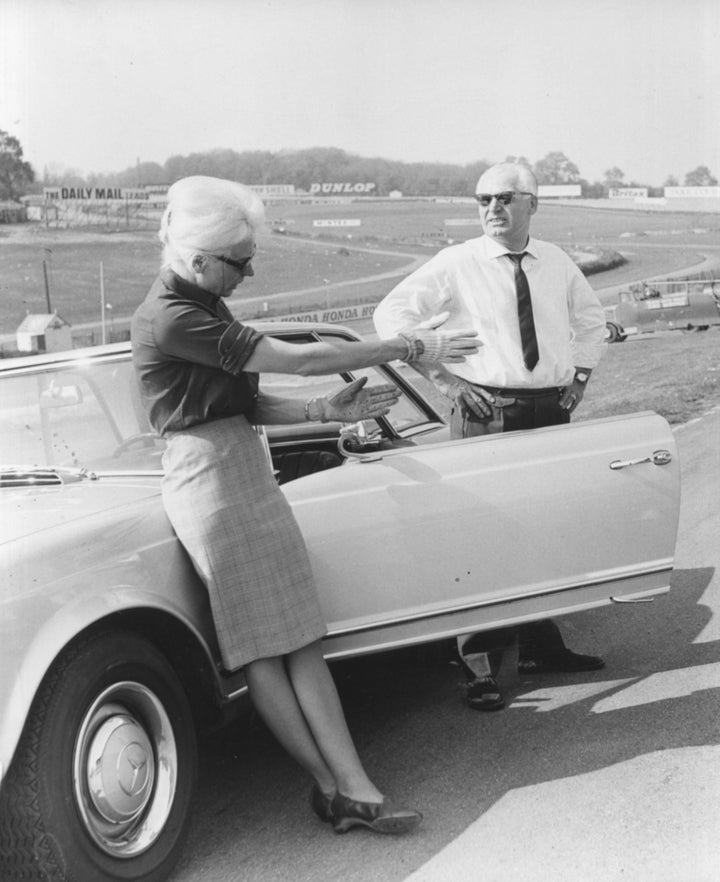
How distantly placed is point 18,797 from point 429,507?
162cm

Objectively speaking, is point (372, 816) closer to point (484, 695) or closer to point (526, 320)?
point (484, 695)

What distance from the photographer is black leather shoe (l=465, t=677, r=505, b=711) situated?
4.18m

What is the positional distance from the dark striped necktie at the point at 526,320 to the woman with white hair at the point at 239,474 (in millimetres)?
1077

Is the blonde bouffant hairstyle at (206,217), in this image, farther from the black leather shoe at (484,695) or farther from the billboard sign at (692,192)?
the billboard sign at (692,192)

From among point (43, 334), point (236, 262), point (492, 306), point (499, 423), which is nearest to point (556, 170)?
point (43, 334)


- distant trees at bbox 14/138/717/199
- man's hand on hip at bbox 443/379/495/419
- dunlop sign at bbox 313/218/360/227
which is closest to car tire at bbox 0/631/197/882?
man's hand on hip at bbox 443/379/495/419

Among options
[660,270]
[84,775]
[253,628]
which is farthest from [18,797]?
[660,270]

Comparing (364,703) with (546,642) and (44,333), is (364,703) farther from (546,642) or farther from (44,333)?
(44,333)

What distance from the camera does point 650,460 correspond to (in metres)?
4.06

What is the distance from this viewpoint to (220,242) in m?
3.16

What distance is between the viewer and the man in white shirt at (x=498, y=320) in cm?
425

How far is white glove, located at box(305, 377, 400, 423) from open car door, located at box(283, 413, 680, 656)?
34cm

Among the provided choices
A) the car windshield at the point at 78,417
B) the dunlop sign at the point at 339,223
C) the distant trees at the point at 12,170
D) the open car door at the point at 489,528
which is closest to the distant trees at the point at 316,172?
the distant trees at the point at 12,170

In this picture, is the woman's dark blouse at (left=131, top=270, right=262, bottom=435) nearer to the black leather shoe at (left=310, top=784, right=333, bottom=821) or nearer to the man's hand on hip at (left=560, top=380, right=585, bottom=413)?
the black leather shoe at (left=310, top=784, right=333, bottom=821)
